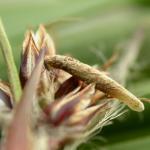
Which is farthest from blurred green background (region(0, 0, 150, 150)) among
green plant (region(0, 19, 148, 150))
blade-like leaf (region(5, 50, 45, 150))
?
blade-like leaf (region(5, 50, 45, 150))

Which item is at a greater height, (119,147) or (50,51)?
(50,51)

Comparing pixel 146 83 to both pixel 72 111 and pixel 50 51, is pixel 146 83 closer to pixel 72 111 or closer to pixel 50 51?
pixel 50 51

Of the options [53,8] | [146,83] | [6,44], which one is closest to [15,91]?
[6,44]

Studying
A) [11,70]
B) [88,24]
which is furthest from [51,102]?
[88,24]

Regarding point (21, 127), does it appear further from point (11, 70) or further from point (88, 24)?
point (88, 24)

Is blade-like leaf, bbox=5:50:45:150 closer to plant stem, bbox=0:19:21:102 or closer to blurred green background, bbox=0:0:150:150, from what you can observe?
plant stem, bbox=0:19:21:102

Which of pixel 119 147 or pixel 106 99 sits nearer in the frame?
pixel 106 99
